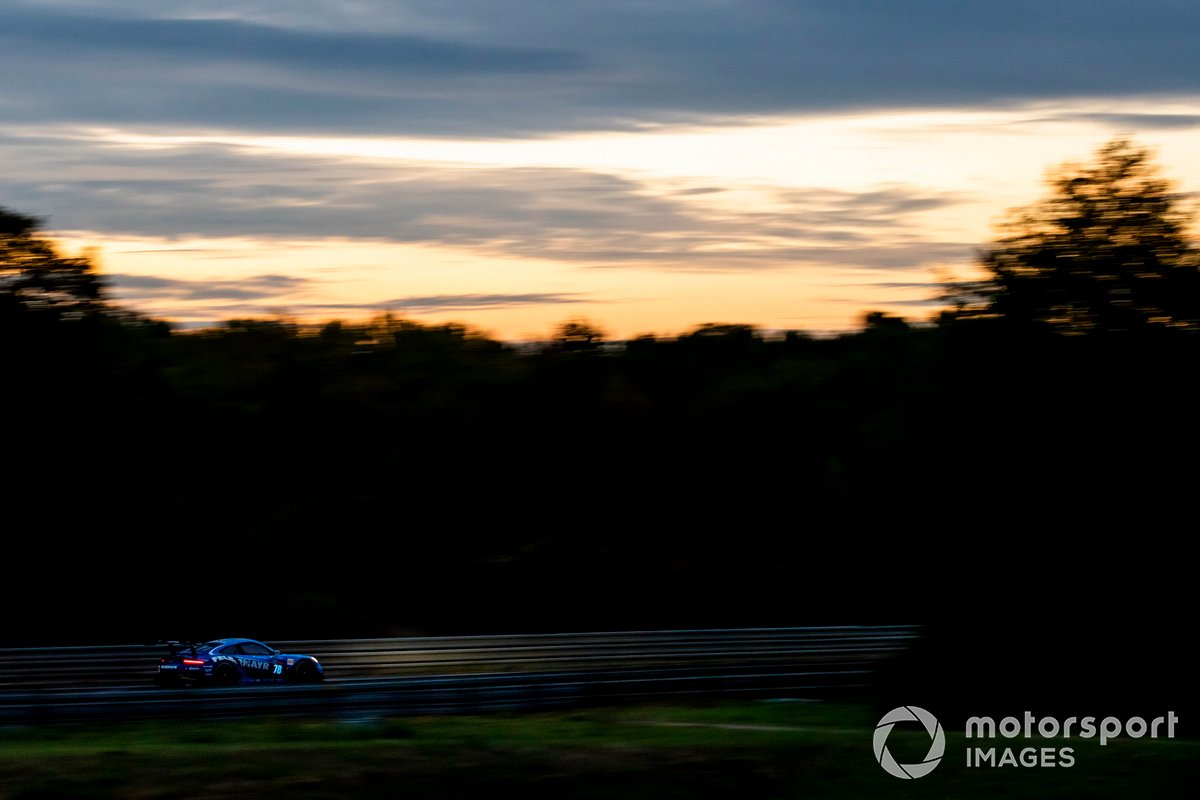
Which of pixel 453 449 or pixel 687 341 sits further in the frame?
pixel 687 341

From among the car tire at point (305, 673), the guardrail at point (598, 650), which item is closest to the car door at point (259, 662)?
the car tire at point (305, 673)

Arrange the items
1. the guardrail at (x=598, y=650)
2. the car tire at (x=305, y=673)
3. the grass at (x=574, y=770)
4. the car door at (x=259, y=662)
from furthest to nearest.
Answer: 1. the guardrail at (x=598, y=650)
2. the car tire at (x=305, y=673)
3. the car door at (x=259, y=662)
4. the grass at (x=574, y=770)

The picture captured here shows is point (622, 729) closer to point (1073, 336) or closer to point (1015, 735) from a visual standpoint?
point (1015, 735)

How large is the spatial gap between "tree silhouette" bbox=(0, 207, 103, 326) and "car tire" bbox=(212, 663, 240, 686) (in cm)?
1775

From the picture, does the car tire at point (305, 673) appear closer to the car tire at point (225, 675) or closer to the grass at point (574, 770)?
the car tire at point (225, 675)

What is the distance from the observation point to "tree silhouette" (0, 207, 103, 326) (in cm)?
3800

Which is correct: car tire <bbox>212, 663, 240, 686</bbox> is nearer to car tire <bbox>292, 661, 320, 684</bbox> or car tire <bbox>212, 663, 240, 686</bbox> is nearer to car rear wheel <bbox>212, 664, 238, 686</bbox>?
car rear wheel <bbox>212, 664, 238, 686</bbox>

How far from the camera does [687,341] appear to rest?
2618 inches

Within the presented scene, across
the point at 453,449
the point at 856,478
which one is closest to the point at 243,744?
the point at 856,478

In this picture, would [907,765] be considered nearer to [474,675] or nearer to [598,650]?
[474,675]

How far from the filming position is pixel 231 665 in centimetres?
2381

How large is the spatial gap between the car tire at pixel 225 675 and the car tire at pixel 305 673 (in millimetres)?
1125

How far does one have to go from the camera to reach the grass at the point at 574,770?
39.0ft

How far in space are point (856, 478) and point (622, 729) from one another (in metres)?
31.7
